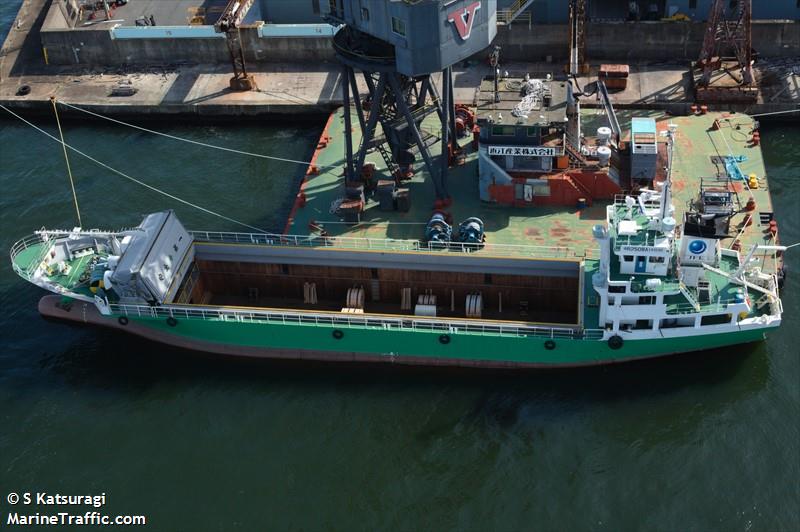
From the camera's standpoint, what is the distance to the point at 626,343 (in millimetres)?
41625

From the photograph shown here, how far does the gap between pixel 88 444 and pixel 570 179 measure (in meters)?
27.0

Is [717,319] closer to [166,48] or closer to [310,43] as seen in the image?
[310,43]

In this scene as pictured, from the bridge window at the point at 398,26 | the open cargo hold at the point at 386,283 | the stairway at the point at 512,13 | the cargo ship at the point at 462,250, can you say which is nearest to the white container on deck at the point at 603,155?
the cargo ship at the point at 462,250

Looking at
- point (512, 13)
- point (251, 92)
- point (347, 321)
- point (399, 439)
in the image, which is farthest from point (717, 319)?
point (251, 92)

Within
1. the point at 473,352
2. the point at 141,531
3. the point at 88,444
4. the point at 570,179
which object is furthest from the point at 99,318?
the point at 570,179

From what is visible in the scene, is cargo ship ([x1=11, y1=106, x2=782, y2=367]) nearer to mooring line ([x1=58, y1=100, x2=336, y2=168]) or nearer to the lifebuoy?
the lifebuoy

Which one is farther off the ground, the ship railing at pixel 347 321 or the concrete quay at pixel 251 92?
the concrete quay at pixel 251 92

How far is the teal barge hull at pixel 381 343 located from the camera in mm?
41688

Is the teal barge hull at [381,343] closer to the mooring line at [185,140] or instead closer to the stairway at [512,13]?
the mooring line at [185,140]

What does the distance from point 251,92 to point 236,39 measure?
389 cm

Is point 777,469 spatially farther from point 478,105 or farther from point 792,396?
point 478,105

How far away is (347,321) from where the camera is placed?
142 ft

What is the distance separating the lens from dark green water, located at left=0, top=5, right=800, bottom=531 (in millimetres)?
36781

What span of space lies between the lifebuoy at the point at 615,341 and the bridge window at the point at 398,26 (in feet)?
56.7
